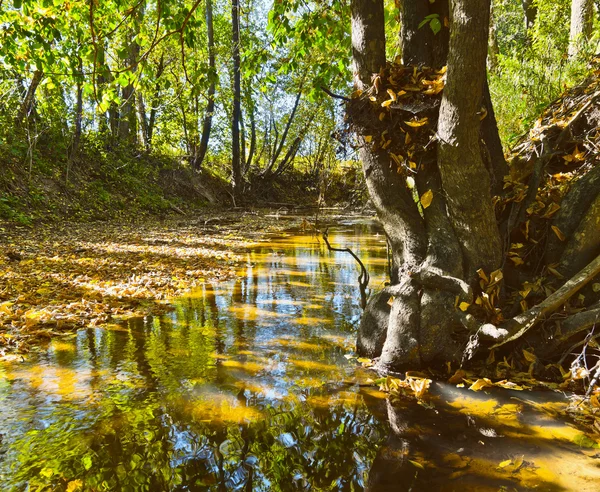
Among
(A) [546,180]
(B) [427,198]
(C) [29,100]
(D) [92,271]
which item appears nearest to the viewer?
(B) [427,198]

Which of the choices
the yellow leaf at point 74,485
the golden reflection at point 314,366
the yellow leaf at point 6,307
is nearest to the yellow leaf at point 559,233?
the golden reflection at point 314,366

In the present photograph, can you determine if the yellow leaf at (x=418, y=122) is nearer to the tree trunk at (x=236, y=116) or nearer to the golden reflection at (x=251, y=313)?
the golden reflection at (x=251, y=313)

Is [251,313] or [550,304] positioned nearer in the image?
[550,304]

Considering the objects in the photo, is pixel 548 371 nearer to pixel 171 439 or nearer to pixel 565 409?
pixel 565 409

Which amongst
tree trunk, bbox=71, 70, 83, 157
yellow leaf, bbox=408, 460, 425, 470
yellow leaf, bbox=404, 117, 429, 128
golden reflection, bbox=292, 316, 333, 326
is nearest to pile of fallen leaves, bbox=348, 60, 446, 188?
yellow leaf, bbox=404, 117, 429, 128

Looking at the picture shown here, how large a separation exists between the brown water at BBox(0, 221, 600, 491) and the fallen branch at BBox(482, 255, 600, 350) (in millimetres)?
459

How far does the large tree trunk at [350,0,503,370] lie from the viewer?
3.13 meters

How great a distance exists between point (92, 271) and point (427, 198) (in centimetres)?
559

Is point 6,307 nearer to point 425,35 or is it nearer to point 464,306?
point 464,306

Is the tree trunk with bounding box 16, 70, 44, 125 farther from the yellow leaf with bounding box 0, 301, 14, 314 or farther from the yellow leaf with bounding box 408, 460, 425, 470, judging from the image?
the yellow leaf with bounding box 408, 460, 425, 470

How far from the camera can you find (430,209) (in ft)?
12.0

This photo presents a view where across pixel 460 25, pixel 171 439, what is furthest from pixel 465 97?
pixel 171 439

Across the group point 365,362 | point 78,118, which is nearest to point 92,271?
point 365,362

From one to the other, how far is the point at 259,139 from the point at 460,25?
93.2ft
